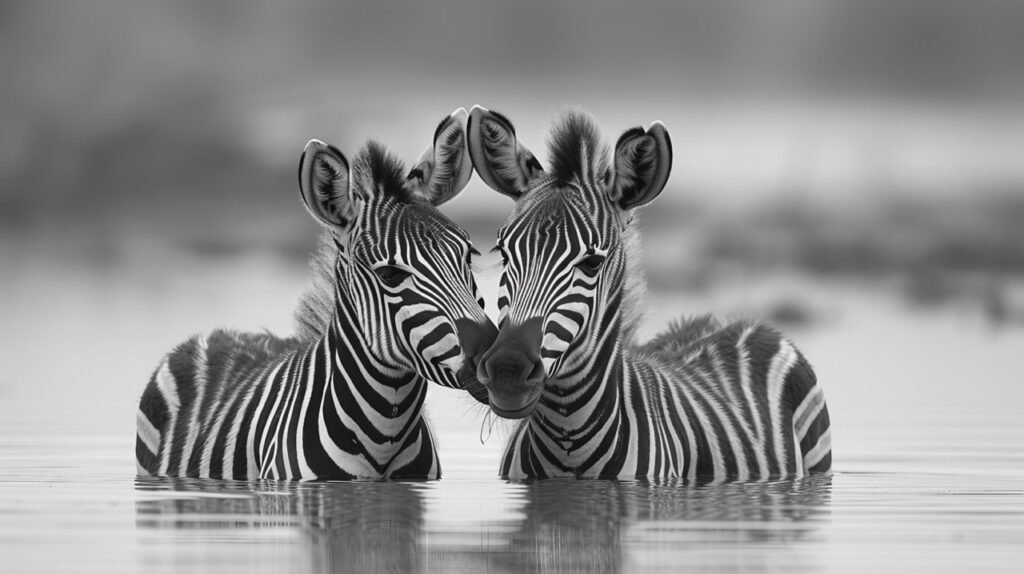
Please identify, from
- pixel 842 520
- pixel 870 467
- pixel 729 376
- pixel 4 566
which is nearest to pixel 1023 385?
pixel 870 467

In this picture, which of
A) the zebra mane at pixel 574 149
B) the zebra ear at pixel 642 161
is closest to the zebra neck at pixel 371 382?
the zebra mane at pixel 574 149

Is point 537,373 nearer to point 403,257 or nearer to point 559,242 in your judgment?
point 559,242

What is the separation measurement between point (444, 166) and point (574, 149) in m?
1.14

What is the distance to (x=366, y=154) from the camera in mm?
11805

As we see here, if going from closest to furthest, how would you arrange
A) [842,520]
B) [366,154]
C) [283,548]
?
[283,548] < [842,520] < [366,154]

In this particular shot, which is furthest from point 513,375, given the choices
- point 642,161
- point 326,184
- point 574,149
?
point 326,184

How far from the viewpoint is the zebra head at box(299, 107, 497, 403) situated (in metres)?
10.9

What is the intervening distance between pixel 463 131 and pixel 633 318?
1.96 m

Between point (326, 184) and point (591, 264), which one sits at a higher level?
point (326, 184)

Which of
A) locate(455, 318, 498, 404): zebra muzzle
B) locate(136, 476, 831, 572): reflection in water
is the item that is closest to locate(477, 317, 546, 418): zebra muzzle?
locate(455, 318, 498, 404): zebra muzzle

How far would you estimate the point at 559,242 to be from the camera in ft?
35.6

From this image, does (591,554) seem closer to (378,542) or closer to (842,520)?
(378,542)

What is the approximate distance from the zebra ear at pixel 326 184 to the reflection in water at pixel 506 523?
1993mm

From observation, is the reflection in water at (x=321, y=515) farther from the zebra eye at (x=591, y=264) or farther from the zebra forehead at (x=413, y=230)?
the zebra eye at (x=591, y=264)
